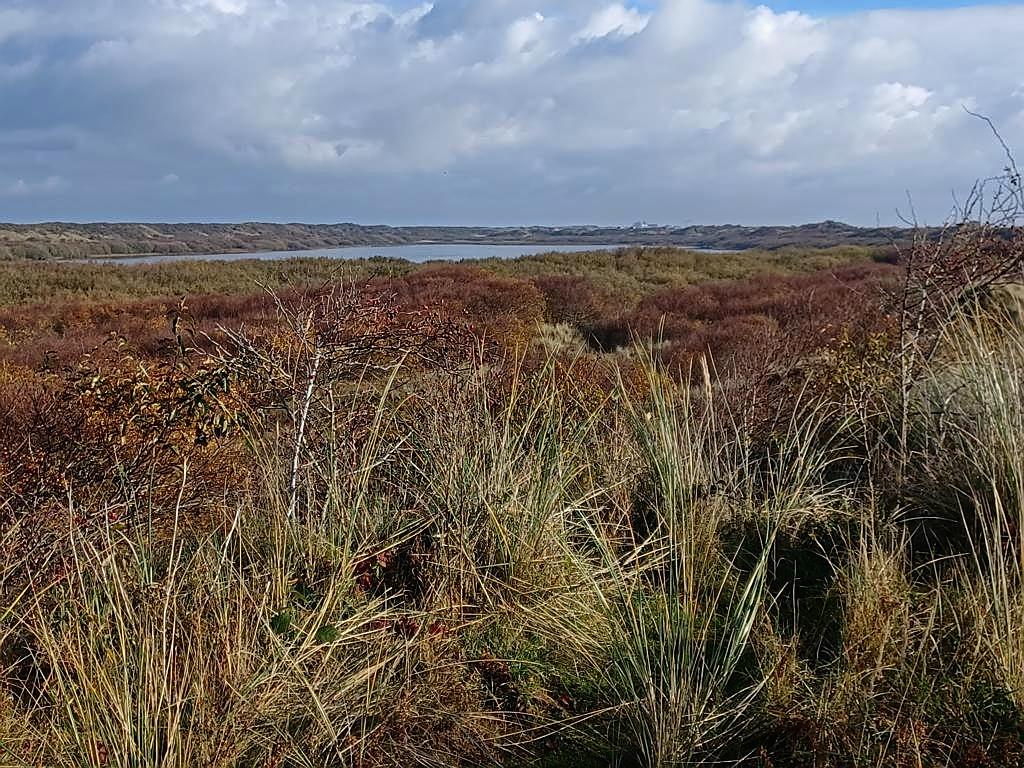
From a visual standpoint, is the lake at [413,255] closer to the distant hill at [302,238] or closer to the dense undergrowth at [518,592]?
the distant hill at [302,238]

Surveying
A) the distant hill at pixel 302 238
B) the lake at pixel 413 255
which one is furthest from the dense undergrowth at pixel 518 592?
the distant hill at pixel 302 238

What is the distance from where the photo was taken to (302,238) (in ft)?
373

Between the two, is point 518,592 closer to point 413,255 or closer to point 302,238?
point 413,255

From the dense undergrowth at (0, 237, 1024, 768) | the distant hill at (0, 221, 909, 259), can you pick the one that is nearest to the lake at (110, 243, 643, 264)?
the distant hill at (0, 221, 909, 259)

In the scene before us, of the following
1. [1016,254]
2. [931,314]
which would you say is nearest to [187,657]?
[931,314]

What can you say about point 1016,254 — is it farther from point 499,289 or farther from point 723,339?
point 499,289

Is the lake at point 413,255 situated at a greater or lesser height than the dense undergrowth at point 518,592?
greater

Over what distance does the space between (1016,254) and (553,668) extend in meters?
4.17

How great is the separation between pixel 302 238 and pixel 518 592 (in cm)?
11646

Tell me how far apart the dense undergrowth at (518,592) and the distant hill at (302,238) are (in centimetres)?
5768

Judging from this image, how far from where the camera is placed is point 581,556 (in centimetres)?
311

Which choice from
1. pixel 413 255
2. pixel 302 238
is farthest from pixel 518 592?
pixel 302 238

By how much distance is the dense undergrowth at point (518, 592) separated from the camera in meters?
2.11

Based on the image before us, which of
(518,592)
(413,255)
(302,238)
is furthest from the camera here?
(302,238)
